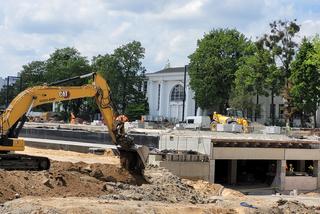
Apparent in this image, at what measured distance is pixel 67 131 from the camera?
4716cm

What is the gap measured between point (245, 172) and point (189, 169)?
387 inches

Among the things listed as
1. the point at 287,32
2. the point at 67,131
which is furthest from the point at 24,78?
the point at 67,131

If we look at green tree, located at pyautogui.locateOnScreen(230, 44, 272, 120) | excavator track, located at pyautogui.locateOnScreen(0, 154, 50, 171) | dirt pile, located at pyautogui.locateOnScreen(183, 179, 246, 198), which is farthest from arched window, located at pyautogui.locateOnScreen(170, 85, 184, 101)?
excavator track, located at pyautogui.locateOnScreen(0, 154, 50, 171)

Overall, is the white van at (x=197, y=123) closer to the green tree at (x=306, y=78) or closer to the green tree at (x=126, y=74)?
the green tree at (x=306, y=78)

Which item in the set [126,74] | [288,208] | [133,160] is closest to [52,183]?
[133,160]

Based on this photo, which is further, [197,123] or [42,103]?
[197,123]

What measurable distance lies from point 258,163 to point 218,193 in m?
13.8

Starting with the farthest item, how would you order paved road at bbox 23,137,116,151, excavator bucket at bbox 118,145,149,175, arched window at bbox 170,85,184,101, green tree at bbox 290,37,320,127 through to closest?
arched window at bbox 170,85,184,101 → green tree at bbox 290,37,320,127 → paved road at bbox 23,137,116,151 → excavator bucket at bbox 118,145,149,175

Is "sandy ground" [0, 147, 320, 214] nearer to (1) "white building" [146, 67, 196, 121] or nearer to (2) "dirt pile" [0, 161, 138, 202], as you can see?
(2) "dirt pile" [0, 161, 138, 202]

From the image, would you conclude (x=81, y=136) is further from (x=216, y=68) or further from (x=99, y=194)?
(x=216, y=68)

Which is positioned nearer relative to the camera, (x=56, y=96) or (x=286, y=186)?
(x=56, y=96)

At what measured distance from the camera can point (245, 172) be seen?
4294 cm

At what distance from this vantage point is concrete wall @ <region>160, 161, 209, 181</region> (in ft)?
110

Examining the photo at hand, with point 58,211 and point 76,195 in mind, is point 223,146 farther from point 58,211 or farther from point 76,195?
point 58,211
